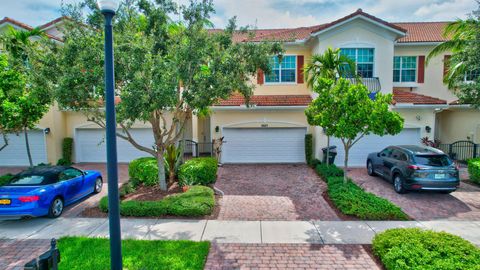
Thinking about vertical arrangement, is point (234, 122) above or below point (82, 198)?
above

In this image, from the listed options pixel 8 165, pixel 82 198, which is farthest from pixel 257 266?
pixel 8 165

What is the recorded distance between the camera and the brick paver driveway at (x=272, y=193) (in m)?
8.13

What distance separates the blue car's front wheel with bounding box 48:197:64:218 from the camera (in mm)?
7742

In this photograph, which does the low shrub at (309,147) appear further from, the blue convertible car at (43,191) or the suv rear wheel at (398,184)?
the blue convertible car at (43,191)

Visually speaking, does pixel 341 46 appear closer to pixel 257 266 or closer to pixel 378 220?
pixel 378 220

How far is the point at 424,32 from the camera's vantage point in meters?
18.5

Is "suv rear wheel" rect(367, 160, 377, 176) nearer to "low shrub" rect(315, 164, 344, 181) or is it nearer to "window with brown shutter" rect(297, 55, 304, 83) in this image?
"low shrub" rect(315, 164, 344, 181)

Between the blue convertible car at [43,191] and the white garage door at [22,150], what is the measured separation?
835 centimetres

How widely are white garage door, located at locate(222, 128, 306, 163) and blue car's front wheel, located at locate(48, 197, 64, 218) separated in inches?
347

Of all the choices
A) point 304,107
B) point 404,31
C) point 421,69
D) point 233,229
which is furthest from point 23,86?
point 421,69

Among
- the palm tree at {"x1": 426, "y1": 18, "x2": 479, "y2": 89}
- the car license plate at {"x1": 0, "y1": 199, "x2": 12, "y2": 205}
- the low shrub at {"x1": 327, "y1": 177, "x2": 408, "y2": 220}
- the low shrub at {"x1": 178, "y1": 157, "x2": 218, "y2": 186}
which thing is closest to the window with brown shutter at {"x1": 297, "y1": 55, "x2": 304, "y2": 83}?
the palm tree at {"x1": 426, "y1": 18, "x2": 479, "y2": 89}

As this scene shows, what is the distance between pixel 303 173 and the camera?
13227 millimetres

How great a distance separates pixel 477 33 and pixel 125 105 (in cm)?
1266

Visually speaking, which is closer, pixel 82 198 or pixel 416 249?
pixel 416 249
